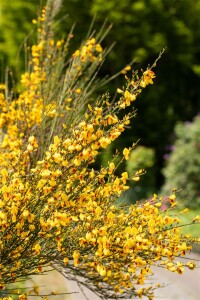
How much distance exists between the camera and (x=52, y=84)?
561 cm

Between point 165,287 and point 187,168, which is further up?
point 187,168

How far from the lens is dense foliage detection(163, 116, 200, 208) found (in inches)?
547

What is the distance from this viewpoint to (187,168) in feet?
45.8

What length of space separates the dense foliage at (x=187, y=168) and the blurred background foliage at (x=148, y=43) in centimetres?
151

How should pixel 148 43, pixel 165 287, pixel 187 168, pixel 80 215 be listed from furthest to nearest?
1. pixel 148 43
2. pixel 187 168
3. pixel 165 287
4. pixel 80 215

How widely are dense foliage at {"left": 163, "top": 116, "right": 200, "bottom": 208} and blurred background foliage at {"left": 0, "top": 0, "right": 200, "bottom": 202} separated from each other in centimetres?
151

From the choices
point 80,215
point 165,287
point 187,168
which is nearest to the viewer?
point 80,215

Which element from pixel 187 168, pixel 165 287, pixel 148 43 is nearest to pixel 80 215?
pixel 165 287

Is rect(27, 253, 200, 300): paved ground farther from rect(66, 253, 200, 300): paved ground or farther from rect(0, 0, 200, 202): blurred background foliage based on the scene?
rect(0, 0, 200, 202): blurred background foliage

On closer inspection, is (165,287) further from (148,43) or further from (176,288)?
(148,43)

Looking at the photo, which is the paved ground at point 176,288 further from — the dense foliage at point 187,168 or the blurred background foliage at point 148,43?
the blurred background foliage at point 148,43

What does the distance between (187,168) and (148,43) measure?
11.9 feet

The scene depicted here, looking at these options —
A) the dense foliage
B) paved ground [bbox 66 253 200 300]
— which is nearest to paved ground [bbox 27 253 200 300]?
paved ground [bbox 66 253 200 300]

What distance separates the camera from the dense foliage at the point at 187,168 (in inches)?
547
